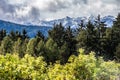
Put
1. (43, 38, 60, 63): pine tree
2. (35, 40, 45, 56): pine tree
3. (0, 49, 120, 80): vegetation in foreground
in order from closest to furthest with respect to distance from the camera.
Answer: (0, 49, 120, 80): vegetation in foreground
(43, 38, 60, 63): pine tree
(35, 40, 45, 56): pine tree

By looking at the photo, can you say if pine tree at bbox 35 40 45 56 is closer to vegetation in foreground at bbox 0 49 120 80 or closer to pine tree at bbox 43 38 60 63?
pine tree at bbox 43 38 60 63

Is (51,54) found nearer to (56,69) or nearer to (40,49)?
(40,49)

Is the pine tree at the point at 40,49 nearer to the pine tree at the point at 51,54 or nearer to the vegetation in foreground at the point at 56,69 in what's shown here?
the pine tree at the point at 51,54

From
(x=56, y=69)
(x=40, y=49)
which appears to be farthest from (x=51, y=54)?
(x=56, y=69)

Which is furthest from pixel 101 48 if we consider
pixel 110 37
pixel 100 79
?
pixel 100 79

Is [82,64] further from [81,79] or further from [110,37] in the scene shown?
[110,37]

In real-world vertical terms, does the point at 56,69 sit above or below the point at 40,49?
above

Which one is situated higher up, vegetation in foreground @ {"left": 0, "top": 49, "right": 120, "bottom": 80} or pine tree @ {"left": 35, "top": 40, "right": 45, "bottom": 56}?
vegetation in foreground @ {"left": 0, "top": 49, "right": 120, "bottom": 80}

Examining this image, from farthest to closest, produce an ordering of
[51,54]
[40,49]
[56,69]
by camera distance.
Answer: [40,49], [51,54], [56,69]

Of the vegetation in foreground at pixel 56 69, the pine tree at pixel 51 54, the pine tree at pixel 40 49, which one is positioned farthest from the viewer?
the pine tree at pixel 40 49

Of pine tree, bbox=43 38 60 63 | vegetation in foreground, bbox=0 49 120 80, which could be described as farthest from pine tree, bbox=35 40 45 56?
vegetation in foreground, bbox=0 49 120 80

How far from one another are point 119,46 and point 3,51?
37.2m

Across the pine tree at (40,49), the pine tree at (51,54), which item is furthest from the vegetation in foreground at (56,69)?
the pine tree at (40,49)

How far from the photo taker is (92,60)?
3862cm
